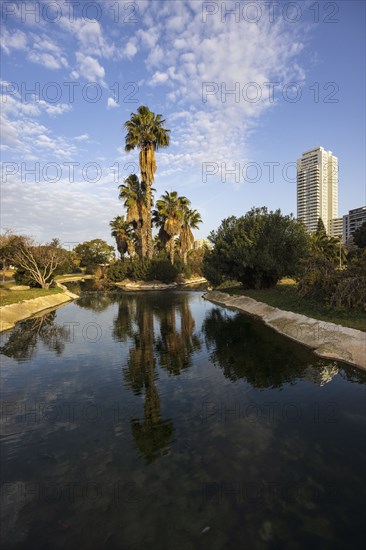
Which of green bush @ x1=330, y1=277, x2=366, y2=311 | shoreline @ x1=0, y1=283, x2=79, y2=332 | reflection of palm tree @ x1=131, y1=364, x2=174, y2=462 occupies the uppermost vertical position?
green bush @ x1=330, y1=277, x2=366, y2=311

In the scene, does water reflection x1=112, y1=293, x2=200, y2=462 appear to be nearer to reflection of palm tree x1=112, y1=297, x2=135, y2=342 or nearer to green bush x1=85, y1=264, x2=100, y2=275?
reflection of palm tree x1=112, y1=297, x2=135, y2=342

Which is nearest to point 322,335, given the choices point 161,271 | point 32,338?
point 32,338

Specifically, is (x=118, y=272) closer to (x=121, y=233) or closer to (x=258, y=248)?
(x=121, y=233)

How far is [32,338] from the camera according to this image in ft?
69.4

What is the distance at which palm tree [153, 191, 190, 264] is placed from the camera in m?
59.5

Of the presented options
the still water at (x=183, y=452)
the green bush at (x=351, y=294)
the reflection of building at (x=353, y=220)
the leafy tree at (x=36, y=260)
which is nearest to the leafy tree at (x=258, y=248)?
the green bush at (x=351, y=294)

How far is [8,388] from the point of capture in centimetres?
1230

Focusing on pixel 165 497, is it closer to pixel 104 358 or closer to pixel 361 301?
pixel 104 358

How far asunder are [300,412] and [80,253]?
10780cm

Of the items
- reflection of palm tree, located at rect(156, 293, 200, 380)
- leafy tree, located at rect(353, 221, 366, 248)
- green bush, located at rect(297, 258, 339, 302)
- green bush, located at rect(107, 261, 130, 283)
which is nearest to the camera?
reflection of palm tree, located at rect(156, 293, 200, 380)

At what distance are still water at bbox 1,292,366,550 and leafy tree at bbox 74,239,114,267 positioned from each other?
9181 cm

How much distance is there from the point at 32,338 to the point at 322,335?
18686 millimetres

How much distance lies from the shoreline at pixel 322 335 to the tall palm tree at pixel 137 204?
36826 mm

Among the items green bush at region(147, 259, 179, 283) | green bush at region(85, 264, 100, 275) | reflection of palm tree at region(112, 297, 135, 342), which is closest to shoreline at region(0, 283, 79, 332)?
reflection of palm tree at region(112, 297, 135, 342)
